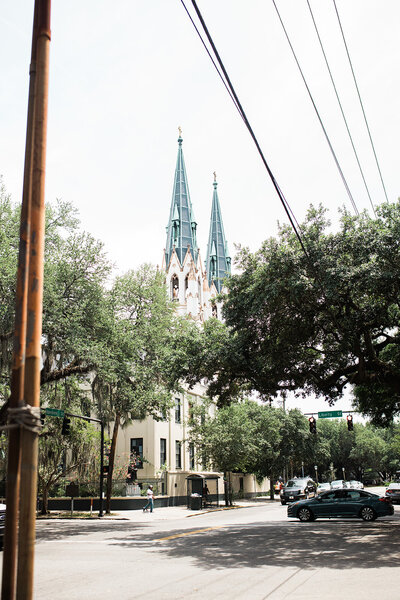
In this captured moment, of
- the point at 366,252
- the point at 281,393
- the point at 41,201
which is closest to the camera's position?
the point at 41,201

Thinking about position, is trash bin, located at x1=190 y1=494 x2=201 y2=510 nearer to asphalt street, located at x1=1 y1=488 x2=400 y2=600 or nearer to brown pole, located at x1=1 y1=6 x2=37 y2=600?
asphalt street, located at x1=1 y1=488 x2=400 y2=600

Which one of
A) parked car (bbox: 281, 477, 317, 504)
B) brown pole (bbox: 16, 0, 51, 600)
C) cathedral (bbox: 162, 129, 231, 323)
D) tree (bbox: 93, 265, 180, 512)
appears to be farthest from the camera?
cathedral (bbox: 162, 129, 231, 323)

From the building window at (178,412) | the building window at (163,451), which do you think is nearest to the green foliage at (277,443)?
the building window at (178,412)

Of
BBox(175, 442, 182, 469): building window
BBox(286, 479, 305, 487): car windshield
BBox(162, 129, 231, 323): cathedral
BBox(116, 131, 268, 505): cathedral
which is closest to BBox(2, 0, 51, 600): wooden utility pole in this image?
BBox(116, 131, 268, 505): cathedral

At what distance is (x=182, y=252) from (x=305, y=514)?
236 ft

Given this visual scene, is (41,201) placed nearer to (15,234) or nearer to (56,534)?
(15,234)

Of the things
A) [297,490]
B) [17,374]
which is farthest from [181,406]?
[17,374]

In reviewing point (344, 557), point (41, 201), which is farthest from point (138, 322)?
point (41, 201)

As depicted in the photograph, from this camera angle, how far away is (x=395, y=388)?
1948 centimetres

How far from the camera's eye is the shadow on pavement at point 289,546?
40.0ft

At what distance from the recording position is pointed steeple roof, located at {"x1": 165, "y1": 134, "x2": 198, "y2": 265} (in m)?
93.1

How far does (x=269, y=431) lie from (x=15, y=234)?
137 ft

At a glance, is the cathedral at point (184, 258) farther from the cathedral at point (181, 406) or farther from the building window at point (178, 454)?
the building window at point (178, 454)

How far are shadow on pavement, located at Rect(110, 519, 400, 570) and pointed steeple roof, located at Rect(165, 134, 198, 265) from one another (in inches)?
2920
